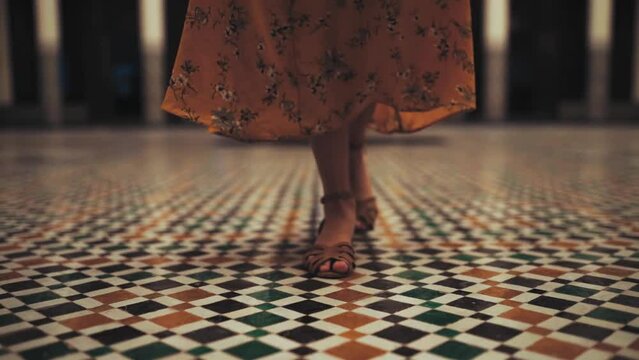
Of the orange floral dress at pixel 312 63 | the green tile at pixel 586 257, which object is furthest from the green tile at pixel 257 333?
the green tile at pixel 586 257

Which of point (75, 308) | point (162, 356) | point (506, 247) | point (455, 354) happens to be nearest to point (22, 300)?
point (75, 308)

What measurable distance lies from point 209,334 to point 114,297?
331mm

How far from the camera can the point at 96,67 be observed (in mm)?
12898

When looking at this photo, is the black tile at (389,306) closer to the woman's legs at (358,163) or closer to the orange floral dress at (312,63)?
the orange floral dress at (312,63)

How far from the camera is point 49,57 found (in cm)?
1227

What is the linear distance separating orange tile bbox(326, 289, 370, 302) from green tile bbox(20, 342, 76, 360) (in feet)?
1.75

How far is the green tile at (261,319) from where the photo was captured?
3.66 ft

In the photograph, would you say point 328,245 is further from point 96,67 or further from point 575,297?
point 96,67

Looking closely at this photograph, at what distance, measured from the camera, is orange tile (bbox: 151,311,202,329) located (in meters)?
1.11

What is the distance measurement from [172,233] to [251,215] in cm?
43

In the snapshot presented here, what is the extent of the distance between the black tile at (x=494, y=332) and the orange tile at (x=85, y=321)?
2.25 feet

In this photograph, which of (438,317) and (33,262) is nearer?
(438,317)

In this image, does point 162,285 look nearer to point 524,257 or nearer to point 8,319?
point 8,319

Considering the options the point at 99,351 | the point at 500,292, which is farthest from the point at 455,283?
the point at 99,351
